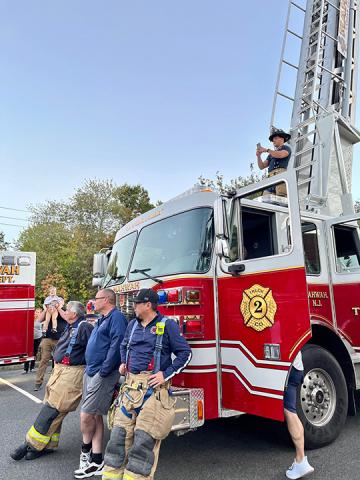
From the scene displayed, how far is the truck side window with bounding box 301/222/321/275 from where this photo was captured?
4684 millimetres

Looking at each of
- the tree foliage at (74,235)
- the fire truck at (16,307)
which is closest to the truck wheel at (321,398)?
the fire truck at (16,307)

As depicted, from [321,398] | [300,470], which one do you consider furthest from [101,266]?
[300,470]

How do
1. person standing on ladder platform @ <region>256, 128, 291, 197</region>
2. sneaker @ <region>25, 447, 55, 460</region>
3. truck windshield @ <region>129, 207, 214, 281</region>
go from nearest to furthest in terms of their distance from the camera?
truck windshield @ <region>129, 207, 214, 281</region>
sneaker @ <region>25, 447, 55, 460</region>
person standing on ladder platform @ <region>256, 128, 291, 197</region>

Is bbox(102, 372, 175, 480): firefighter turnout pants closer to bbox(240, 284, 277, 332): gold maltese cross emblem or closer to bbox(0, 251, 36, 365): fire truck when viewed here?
bbox(240, 284, 277, 332): gold maltese cross emblem

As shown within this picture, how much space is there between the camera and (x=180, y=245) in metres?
4.18

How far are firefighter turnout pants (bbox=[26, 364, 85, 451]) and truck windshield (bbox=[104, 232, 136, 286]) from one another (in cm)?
124

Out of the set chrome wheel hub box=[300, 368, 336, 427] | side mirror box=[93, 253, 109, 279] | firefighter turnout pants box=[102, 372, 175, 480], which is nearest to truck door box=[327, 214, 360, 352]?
chrome wheel hub box=[300, 368, 336, 427]

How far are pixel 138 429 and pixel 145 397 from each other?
228 mm

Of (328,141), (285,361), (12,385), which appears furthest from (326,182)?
(12,385)

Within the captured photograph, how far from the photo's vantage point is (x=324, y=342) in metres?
4.50

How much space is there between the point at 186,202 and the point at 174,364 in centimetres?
176

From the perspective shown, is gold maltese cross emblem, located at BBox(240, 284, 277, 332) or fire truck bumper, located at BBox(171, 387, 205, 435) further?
gold maltese cross emblem, located at BBox(240, 284, 277, 332)

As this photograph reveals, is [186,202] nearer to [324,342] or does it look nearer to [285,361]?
[285,361]

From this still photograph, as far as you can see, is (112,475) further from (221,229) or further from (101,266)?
Answer: (101,266)
